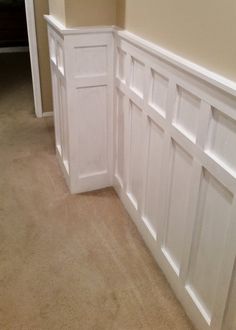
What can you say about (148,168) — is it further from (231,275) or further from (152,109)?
(231,275)

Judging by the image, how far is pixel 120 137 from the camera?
6.94 ft

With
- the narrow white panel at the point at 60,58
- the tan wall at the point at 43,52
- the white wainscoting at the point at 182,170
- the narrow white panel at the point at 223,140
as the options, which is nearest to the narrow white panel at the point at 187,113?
the white wainscoting at the point at 182,170

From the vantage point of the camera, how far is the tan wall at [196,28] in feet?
3.50

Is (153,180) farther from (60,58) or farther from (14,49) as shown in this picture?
(14,49)

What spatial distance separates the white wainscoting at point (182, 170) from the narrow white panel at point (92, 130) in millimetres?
132

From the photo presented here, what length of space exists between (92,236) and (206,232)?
783mm

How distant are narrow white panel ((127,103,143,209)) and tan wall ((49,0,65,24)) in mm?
585

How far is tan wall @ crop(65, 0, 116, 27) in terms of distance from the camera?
6.08 ft

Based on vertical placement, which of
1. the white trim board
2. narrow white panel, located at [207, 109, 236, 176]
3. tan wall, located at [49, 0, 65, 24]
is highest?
tan wall, located at [49, 0, 65, 24]

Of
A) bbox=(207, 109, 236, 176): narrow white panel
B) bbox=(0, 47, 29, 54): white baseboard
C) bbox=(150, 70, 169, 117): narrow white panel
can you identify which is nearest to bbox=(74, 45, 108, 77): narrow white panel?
bbox=(150, 70, 169, 117): narrow white panel

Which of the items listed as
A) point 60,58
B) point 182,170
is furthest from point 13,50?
point 182,170

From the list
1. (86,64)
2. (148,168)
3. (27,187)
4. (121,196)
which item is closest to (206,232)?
(148,168)

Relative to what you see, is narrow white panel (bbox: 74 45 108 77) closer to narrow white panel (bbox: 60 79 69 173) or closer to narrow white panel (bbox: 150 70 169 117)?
narrow white panel (bbox: 60 79 69 173)

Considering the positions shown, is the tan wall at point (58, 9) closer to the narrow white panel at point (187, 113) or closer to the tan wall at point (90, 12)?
the tan wall at point (90, 12)
